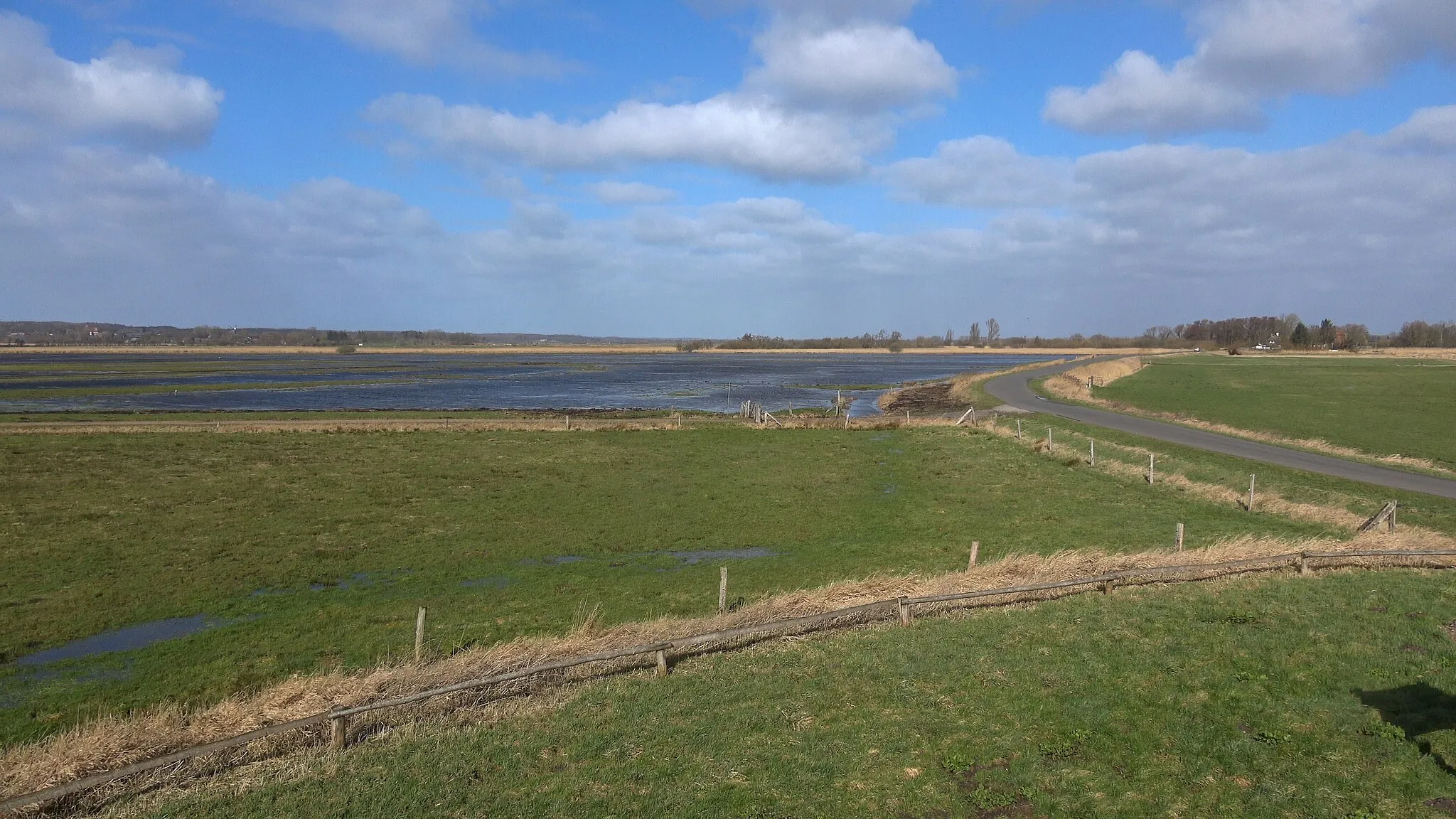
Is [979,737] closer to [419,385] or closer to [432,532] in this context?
[432,532]

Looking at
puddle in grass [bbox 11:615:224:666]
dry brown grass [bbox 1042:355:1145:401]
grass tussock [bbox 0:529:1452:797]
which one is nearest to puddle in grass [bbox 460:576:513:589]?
grass tussock [bbox 0:529:1452:797]

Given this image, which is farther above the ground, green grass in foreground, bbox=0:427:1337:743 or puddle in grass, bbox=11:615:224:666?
green grass in foreground, bbox=0:427:1337:743

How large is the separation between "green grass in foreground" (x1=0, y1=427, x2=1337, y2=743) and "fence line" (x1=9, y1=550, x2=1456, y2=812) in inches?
160

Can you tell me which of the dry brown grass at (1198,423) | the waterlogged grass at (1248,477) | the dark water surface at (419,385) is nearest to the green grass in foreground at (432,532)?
the waterlogged grass at (1248,477)

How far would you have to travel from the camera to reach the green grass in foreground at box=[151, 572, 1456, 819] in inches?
350

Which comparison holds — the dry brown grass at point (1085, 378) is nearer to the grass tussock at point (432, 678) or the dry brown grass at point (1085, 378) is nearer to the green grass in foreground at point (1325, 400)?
the green grass in foreground at point (1325, 400)

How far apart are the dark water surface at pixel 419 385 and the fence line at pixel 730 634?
47975mm

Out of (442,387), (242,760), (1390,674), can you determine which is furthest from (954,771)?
(442,387)

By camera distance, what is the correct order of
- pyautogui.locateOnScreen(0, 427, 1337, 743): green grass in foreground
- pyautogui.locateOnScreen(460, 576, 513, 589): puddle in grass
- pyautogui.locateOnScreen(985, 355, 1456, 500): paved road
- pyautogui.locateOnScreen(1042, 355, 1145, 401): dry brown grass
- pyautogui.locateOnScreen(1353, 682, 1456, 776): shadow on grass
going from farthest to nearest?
pyautogui.locateOnScreen(1042, 355, 1145, 401): dry brown grass < pyautogui.locateOnScreen(985, 355, 1456, 500): paved road < pyautogui.locateOnScreen(460, 576, 513, 589): puddle in grass < pyautogui.locateOnScreen(0, 427, 1337, 743): green grass in foreground < pyautogui.locateOnScreen(1353, 682, 1456, 776): shadow on grass

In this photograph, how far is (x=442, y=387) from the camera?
95.8 metres

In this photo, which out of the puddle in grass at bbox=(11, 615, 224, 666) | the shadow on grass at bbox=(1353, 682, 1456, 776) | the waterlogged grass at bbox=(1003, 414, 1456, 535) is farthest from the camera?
the waterlogged grass at bbox=(1003, 414, 1456, 535)

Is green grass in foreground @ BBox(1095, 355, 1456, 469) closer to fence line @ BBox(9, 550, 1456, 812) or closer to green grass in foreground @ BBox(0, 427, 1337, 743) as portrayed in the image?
green grass in foreground @ BBox(0, 427, 1337, 743)

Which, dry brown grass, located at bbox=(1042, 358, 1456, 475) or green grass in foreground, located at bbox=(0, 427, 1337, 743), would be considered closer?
green grass in foreground, located at bbox=(0, 427, 1337, 743)

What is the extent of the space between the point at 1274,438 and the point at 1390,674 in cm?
3775
